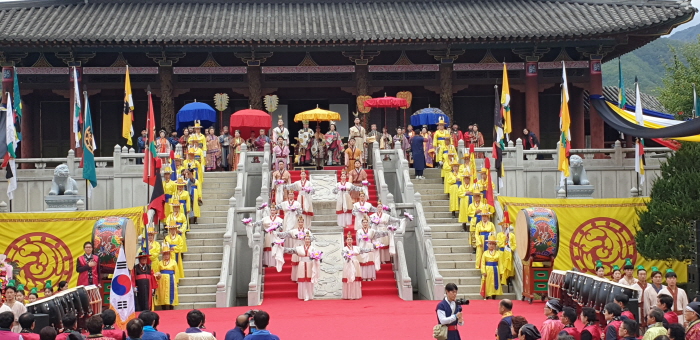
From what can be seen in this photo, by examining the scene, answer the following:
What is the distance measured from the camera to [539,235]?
59.0ft

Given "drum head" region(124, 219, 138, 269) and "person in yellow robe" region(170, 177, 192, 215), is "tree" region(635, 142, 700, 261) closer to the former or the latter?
"person in yellow robe" region(170, 177, 192, 215)

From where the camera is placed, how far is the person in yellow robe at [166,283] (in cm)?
1820

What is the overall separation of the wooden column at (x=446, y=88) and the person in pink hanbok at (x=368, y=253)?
9047 millimetres

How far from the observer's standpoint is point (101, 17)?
1124 inches

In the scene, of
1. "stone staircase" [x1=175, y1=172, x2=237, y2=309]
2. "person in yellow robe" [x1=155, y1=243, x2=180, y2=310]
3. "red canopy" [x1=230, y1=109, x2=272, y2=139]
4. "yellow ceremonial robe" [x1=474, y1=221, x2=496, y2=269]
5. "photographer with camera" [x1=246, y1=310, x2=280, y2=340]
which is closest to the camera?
"photographer with camera" [x1=246, y1=310, x2=280, y2=340]

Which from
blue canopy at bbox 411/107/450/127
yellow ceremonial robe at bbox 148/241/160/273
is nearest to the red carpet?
yellow ceremonial robe at bbox 148/241/160/273

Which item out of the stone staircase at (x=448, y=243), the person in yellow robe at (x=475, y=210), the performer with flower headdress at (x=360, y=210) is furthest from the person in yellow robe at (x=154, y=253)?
the person in yellow robe at (x=475, y=210)

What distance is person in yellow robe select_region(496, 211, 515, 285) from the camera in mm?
18938

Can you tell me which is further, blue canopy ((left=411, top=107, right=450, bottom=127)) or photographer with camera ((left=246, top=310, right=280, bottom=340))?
blue canopy ((left=411, top=107, right=450, bottom=127))

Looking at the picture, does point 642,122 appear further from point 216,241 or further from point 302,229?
point 216,241

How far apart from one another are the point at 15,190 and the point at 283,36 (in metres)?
8.40

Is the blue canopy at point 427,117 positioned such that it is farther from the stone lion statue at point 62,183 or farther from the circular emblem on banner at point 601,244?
the stone lion statue at point 62,183

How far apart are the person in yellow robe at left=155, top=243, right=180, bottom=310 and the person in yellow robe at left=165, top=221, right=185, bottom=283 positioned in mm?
242

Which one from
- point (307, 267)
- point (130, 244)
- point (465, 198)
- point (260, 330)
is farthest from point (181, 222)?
point (260, 330)
